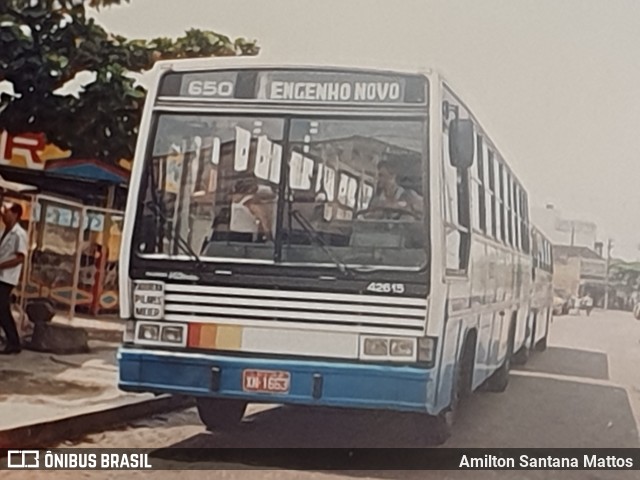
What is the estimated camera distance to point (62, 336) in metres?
2.75

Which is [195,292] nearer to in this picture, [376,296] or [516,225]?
[376,296]

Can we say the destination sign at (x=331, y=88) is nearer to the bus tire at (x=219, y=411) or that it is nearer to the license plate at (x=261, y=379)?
the license plate at (x=261, y=379)

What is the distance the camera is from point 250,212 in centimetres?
249

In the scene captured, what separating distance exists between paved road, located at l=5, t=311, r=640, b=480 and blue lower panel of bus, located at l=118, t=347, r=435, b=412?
0.29 feet

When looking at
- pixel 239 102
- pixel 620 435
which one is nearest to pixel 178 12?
pixel 239 102

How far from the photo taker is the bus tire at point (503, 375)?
9.13 ft

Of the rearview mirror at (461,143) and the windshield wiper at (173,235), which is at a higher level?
the rearview mirror at (461,143)

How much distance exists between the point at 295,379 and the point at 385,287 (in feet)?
1.14

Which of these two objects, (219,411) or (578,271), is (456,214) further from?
(219,411)

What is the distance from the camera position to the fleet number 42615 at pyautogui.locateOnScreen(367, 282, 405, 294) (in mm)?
2412

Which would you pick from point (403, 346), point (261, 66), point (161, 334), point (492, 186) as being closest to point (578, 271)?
point (492, 186)

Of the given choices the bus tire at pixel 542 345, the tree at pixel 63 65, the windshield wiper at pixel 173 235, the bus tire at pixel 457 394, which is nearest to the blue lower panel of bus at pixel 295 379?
the bus tire at pixel 457 394

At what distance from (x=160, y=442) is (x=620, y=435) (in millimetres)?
1324

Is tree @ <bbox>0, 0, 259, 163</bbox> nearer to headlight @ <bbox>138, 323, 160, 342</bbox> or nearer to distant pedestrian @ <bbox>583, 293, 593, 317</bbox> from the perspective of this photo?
headlight @ <bbox>138, 323, 160, 342</bbox>
